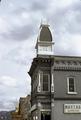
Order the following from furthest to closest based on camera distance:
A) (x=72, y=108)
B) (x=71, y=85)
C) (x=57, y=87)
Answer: (x=71, y=85)
(x=57, y=87)
(x=72, y=108)

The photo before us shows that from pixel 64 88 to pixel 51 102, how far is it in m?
2.56

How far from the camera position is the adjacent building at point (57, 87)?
41.8 metres

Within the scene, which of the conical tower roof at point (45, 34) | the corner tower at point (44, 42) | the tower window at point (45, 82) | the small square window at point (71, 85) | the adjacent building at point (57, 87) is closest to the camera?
the adjacent building at point (57, 87)

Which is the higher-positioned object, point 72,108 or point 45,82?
point 45,82

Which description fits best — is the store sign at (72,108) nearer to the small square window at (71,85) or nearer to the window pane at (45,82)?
the small square window at (71,85)

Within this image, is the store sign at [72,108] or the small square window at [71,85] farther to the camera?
the small square window at [71,85]

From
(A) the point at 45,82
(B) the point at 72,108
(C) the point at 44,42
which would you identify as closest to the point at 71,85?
(B) the point at 72,108

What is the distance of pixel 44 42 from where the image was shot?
44688 millimetres

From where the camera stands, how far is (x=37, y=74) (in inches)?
1700

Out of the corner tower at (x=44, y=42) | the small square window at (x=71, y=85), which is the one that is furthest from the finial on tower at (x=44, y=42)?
the small square window at (x=71, y=85)

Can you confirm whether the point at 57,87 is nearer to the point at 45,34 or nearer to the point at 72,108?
the point at 72,108

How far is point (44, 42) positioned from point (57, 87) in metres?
6.52

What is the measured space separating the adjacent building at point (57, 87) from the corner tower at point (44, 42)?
376 mm

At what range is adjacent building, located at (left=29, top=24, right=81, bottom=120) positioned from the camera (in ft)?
137
